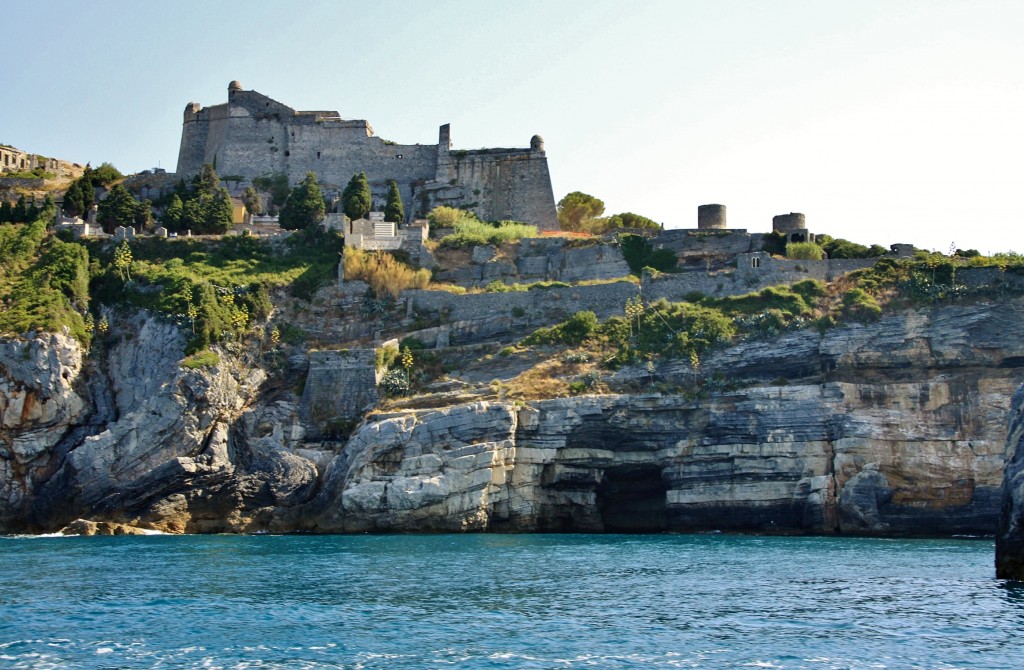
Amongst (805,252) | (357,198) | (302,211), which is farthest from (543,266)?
(302,211)

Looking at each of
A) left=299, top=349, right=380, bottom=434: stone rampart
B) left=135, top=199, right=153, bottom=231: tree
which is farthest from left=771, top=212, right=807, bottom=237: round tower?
left=135, top=199, right=153, bottom=231: tree

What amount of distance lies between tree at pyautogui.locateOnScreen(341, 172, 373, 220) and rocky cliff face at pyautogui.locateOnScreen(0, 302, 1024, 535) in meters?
15.3

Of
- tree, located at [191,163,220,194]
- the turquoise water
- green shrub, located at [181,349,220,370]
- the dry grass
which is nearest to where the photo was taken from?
the turquoise water

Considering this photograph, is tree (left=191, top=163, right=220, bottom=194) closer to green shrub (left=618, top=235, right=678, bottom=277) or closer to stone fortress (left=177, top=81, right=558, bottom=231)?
stone fortress (left=177, top=81, right=558, bottom=231)

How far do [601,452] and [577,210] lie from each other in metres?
24.3

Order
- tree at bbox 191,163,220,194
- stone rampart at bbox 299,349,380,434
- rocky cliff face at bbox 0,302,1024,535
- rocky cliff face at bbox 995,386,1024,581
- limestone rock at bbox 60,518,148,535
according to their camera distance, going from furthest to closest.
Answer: tree at bbox 191,163,220,194
stone rampart at bbox 299,349,380,434
limestone rock at bbox 60,518,148,535
rocky cliff face at bbox 0,302,1024,535
rocky cliff face at bbox 995,386,1024,581

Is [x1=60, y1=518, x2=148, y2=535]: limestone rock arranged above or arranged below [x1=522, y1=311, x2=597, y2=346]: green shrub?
below

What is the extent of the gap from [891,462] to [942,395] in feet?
10.9

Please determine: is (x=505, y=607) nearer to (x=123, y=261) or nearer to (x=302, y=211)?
(x=123, y=261)

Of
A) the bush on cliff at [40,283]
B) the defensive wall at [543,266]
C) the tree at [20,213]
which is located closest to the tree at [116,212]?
the bush on cliff at [40,283]

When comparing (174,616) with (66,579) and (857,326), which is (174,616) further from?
(857,326)

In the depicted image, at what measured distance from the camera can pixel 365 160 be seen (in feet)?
228

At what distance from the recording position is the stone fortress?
6762 centimetres

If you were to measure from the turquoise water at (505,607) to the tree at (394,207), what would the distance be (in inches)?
977
